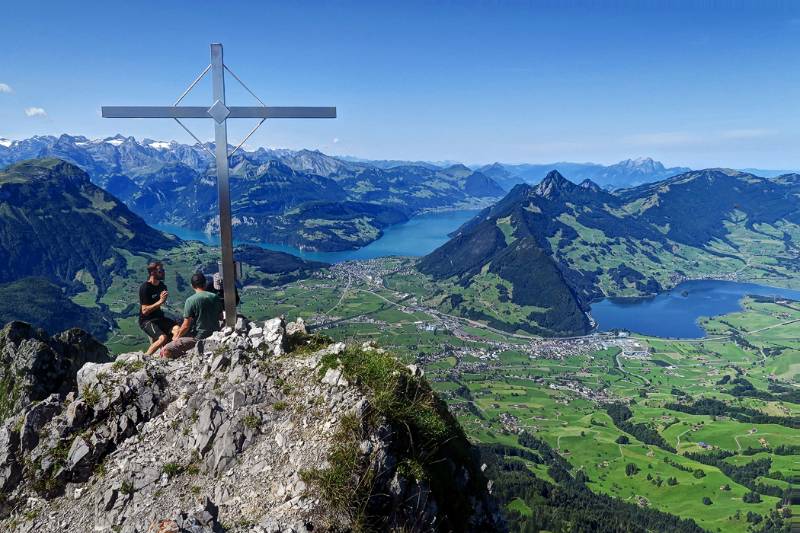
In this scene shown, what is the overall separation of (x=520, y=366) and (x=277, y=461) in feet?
645

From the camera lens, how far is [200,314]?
48.7 ft

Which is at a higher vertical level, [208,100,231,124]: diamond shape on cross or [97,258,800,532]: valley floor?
[208,100,231,124]: diamond shape on cross

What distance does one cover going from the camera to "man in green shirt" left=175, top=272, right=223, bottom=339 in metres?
14.7

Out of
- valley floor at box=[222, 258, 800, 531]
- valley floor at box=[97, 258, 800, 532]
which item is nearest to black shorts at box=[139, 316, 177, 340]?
valley floor at box=[222, 258, 800, 531]

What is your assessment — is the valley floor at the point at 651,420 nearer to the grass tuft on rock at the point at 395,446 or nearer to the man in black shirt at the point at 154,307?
the man in black shirt at the point at 154,307

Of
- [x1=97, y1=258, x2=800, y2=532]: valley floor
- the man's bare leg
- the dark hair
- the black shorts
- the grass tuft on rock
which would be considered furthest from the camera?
[x1=97, y1=258, x2=800, y2=532]: valley floor

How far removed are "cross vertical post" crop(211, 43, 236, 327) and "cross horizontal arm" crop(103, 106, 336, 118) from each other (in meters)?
0.55

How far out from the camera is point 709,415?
150m

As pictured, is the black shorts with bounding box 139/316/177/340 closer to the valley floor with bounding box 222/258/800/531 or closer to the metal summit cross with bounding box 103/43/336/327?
the metal summit cross with bounding box 103/43/336/327

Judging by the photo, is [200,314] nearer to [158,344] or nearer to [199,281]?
[199,281]

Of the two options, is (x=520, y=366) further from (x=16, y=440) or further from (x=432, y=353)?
(x=16, y=440)

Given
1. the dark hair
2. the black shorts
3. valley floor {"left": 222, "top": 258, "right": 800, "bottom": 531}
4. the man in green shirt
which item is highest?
the dark hair

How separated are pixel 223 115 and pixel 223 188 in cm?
210

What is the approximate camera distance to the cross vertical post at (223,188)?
13695 millimetres
